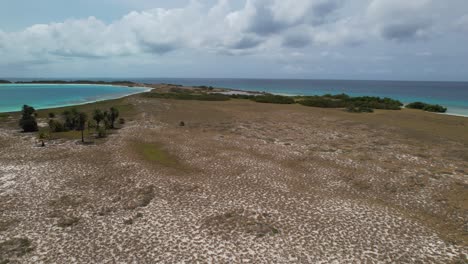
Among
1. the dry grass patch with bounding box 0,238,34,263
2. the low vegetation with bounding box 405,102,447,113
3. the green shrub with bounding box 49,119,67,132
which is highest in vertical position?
the low vegetation with bounding box 405,102,447,113

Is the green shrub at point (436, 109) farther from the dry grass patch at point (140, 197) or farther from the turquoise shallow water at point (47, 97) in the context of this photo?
A: the turquoise shallow water at point (47, 97)

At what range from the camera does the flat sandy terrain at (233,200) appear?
48.0 ft

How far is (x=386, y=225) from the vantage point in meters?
17.0

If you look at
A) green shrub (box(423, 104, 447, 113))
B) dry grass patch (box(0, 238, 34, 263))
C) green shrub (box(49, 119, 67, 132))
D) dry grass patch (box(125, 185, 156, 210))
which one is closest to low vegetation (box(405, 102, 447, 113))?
green shrub (box(423, 104, 447, 113))

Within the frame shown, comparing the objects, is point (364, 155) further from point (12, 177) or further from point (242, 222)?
point (12, 177)

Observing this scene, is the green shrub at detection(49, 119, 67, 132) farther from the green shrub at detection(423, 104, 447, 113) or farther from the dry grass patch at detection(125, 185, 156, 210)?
the green shrub at detection(423, 104, 447, 113)

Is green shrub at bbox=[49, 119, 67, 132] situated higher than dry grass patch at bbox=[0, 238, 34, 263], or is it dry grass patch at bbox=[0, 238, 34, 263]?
green shrub at bbox=[49, 119, 67, 132]

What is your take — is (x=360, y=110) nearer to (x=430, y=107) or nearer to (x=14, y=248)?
(x=430, y=107)

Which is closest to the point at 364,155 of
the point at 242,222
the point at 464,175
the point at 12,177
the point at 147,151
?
the point at 464,175

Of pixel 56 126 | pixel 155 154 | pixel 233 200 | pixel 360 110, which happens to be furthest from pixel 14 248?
pixel 360 110

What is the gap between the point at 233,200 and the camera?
20297mm

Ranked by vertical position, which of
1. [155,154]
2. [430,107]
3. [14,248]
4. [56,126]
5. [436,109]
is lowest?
[14,248]

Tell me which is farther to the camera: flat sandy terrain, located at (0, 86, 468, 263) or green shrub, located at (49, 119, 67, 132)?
green shrub, located at (49, 119, 67, 132)

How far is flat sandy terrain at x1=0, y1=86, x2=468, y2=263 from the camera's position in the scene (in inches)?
575
